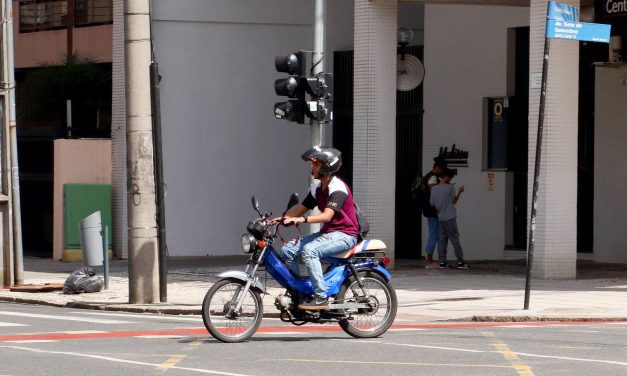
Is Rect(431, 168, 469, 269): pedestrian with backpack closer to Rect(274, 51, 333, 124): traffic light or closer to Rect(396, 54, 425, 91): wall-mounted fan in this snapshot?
Rect(396, 54, 425, 91): wall-mounted fan

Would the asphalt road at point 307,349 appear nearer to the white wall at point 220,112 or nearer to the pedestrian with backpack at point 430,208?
the pedestrian with backpack at point 430,208

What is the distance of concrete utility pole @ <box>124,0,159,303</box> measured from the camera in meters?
19.6

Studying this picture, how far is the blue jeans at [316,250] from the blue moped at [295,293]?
80 mm

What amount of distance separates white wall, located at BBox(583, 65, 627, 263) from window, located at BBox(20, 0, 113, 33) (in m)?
11.6

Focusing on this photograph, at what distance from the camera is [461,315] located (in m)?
17.7

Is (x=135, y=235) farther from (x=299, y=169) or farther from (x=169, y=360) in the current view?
(x=299, y=169)

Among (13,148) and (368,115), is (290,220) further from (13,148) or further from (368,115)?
(368,115)

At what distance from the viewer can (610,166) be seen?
27.5 metres

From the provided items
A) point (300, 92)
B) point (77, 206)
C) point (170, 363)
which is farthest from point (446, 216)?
point (170, 363)

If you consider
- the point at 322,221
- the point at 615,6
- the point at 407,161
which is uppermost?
the point at 615,6

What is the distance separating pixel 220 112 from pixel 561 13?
44.2 ft

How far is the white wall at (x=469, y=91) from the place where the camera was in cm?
2880

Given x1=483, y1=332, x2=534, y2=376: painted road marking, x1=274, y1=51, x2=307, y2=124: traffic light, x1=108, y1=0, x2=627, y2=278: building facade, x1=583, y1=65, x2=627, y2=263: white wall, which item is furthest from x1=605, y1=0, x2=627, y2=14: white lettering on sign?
x1=483, y1=332, x2=534, y2=376: painted road marking

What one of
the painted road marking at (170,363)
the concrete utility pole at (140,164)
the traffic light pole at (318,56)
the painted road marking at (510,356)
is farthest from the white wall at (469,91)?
the painted road marking at (170,363)
